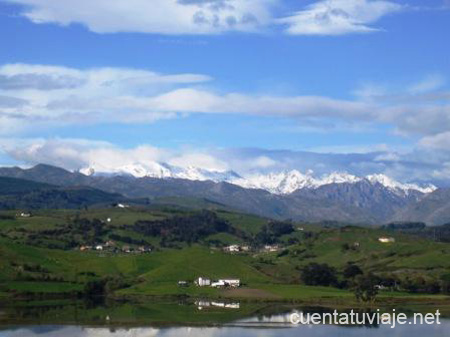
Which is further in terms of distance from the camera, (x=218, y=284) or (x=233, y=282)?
(x=233, y=282)

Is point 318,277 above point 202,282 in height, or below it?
above

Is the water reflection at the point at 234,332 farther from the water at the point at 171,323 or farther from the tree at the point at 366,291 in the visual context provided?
the tree at the point at 366,291

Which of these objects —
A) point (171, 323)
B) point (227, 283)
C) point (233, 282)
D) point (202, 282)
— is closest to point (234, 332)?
point (171, 323)

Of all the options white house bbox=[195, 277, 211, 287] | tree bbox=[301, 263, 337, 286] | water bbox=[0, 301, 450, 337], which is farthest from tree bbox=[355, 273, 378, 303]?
white house bbox=[195, 277, 211, 287]

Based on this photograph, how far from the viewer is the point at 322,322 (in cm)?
11425

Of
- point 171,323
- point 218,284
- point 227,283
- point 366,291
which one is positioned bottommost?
A: point 171,323

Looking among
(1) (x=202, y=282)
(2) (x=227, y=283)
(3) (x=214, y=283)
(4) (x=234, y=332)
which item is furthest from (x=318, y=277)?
(4) (x=234, y=332)

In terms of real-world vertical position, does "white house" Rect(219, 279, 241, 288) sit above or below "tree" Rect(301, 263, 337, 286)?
below

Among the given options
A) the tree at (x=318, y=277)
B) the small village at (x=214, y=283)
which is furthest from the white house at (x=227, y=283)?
the tree at (x=318, y=277)

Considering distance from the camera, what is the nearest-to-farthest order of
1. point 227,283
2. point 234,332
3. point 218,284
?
point 234,332 → point 218,284 → point 227,283

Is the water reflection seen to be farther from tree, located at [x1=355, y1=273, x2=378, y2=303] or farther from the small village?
the small village

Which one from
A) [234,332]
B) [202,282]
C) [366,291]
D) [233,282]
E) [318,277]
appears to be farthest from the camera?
[318,277]

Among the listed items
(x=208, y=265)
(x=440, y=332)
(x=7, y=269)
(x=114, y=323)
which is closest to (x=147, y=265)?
(x=208, y=265)

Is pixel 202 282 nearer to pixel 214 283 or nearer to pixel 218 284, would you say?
pixel 214 283
